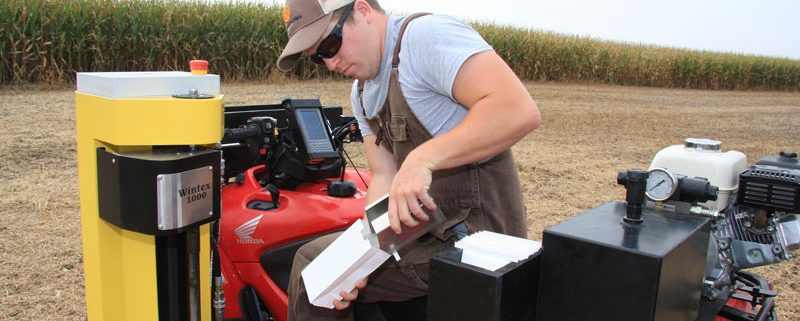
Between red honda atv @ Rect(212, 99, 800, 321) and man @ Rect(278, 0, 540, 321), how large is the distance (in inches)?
14.4

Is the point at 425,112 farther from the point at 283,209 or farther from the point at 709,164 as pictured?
the point at 709,164

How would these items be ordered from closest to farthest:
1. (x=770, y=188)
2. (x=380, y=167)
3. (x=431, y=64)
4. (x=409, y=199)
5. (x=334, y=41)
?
(x=409, y=199) → (x=431, y=64) → (x=334, y=41) → (x=770, y=188) → (x=380, y=167)

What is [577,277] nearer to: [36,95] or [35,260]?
[35,260]

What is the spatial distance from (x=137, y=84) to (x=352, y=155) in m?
5.02

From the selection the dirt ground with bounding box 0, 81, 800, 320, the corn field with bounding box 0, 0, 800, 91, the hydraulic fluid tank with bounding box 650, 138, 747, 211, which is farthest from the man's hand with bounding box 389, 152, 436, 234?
the corn field with bounding box 0, 0, 800, 91

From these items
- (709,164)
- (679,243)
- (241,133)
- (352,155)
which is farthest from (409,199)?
(352,155)

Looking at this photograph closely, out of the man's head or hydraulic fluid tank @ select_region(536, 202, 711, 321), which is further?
the man's head

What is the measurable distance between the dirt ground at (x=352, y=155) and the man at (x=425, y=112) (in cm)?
10

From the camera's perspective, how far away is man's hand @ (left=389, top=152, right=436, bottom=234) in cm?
148

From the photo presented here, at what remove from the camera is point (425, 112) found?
190 centimetres

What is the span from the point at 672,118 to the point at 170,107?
39.2ft

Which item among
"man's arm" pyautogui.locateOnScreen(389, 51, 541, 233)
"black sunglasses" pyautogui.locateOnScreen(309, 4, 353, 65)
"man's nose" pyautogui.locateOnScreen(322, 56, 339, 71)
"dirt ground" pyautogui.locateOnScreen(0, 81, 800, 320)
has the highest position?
"black sunglasses" pyautogui.locateOnScreen(309, 4, 353, 65)

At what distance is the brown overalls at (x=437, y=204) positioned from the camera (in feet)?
6.30

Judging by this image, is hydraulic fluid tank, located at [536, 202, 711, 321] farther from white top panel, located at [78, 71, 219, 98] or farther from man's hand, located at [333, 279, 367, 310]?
white top panel, located at [78, 71, 219, 98]
